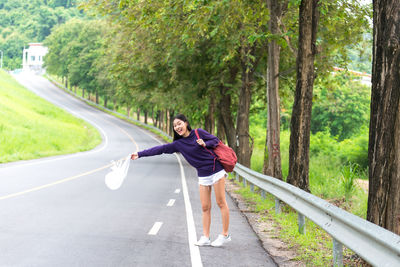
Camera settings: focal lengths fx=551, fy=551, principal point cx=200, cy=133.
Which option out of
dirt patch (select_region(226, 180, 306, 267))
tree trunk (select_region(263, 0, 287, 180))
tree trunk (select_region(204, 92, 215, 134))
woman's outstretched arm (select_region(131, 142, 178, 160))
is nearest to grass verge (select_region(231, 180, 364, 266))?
dirt patch (select_region(226, 180, 306, 267))

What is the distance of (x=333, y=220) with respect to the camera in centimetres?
678

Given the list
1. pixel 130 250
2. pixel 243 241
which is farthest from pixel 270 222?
pixel 130 250

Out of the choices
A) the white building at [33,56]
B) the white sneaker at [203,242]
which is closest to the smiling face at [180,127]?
the white sneaker at [203,242]

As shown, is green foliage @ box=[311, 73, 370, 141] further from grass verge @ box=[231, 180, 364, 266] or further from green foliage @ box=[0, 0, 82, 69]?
Result: green foliage @ box=[0, 0, 82, 69]

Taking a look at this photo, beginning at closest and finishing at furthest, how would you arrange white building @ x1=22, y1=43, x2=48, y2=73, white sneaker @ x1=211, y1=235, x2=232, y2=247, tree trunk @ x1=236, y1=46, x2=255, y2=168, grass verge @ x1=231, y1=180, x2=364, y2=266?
grass verge @ x1=231, y1=180, x2=364, y2=266 < white sneaker @ x1=211, y1=235, x2=232, y2=247 < tree trunk @ x1=236, y1=46, x2=255, y2=168 < white building @ x1=22, y1=43, x2=48, y2=73

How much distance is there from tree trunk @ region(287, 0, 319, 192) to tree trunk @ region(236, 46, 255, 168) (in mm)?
9359

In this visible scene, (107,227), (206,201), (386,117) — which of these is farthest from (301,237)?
(107,227)

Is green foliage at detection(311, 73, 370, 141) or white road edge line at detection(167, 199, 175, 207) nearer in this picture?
white road edge line at detection(167, 199, 175, 207)

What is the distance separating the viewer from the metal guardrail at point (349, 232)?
4.82m

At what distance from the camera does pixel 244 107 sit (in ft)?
75.1

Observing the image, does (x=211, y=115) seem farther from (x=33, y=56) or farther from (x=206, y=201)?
(x=33, y=56)

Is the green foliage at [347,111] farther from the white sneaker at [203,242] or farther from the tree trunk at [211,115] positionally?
the white sneaker at [203,242]

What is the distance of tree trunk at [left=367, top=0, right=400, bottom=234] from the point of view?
6.21 metres

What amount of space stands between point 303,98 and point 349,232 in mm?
6626
